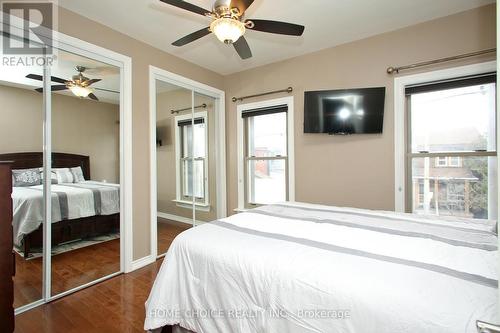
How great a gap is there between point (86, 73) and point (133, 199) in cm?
140

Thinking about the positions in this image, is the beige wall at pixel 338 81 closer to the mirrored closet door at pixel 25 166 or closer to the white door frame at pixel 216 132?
the white door frame at pixel 216 132

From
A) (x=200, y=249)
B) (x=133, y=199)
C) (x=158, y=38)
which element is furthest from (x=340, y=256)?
(x=158, y=38)

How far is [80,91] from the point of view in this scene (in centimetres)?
244

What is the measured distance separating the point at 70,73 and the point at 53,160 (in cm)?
85

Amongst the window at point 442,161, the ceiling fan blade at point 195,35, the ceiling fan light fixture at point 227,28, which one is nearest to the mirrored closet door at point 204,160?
the ceiling fan blade at point 195,35

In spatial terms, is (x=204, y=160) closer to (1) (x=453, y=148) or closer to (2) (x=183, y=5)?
(2) (x=183, y=5)

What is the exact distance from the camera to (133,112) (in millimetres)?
2775

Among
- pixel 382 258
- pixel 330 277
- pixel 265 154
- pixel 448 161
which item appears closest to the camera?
pixel 330 277

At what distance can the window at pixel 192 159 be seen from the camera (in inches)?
138

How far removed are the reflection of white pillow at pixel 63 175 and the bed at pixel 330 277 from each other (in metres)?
1.56

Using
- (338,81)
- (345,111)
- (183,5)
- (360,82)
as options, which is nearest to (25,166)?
(183,5)

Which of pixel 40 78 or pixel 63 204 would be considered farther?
pixel 63 204

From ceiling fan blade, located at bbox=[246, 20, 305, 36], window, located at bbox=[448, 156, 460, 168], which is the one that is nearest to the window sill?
ceiling fan blade, located at bbox=[246, 20, 305, 36]
